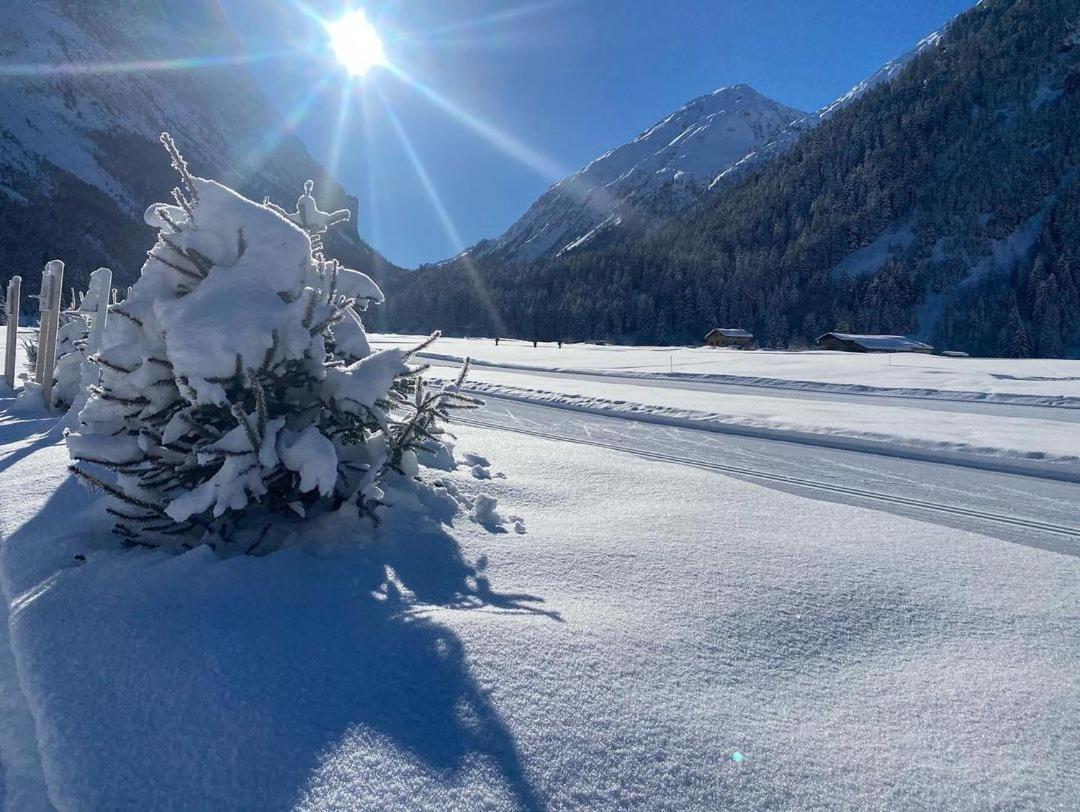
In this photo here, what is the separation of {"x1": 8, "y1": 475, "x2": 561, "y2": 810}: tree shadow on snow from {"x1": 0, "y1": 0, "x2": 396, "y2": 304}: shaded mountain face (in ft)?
343

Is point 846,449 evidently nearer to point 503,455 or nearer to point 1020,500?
point 1020,500

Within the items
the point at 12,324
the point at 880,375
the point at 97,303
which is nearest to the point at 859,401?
the point at 880,375

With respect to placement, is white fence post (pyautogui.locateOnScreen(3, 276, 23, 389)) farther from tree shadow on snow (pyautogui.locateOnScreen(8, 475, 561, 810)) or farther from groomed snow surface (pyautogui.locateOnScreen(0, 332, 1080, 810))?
tree shadow on snow (pyautogui.locateOnScreen(8, 475, 561, 810))

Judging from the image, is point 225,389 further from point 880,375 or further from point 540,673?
point 880,375

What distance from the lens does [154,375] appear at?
2.71 meters

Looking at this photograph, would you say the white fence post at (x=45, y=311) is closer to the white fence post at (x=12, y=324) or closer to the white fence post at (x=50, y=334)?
the white fence post at (x=50, y=334)

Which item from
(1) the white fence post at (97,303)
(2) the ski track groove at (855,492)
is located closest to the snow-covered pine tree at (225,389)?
(2) the ski track groove at (855,492)

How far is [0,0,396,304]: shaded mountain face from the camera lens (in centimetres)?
10344

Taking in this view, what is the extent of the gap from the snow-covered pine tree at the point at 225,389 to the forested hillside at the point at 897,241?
9152 centimetres

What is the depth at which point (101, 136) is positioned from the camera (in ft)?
431

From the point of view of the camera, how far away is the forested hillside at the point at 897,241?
292ft

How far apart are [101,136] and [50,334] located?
169m

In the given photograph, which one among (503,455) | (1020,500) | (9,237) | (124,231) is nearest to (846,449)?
(1020,500)

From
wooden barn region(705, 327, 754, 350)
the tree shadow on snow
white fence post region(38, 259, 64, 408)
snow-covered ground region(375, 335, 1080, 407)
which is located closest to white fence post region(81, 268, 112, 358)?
white fence post region(38, 259, 64, 408)
